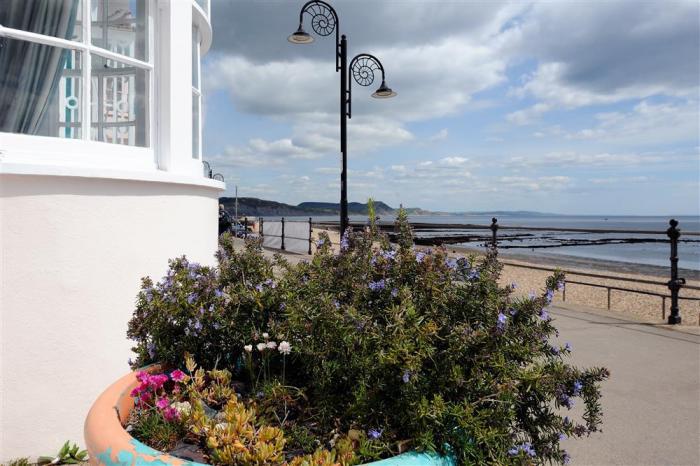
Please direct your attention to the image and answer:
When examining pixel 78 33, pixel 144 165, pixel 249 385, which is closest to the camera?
pixel 249 385

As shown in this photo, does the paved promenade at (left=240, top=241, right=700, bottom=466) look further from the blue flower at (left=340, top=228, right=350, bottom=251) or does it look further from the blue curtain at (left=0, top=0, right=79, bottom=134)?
the blue curtain at (left=0, top=0, right=79, bottom=134)

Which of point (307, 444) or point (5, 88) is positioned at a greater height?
point (5, 88)

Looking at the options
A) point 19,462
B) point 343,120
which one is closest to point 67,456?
point 19,462

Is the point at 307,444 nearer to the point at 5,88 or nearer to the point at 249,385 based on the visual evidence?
the point at 249,385

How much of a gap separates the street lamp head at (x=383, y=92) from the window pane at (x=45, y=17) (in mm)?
7616

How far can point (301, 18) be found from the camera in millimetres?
9008

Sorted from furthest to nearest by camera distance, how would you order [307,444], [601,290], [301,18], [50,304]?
[601,290], [301,18], [50,304], [307,444]

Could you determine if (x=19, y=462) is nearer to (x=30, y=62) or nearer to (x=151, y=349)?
(x=151, y=349)

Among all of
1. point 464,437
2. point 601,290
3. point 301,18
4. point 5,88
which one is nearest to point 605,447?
point 464,437

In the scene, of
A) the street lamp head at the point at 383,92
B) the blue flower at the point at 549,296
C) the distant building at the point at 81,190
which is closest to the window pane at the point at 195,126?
the distant building at the point at 81,190

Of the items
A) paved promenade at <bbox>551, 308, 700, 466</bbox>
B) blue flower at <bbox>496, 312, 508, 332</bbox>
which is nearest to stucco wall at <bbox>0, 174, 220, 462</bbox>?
blue flower at <bbox>496, 312, 508, 332</bbox>

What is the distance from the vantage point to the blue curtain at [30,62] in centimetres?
282

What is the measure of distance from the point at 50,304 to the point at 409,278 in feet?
6.66

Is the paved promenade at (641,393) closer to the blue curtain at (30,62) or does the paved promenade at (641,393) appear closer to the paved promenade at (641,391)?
the paved promenade at (641,391)
